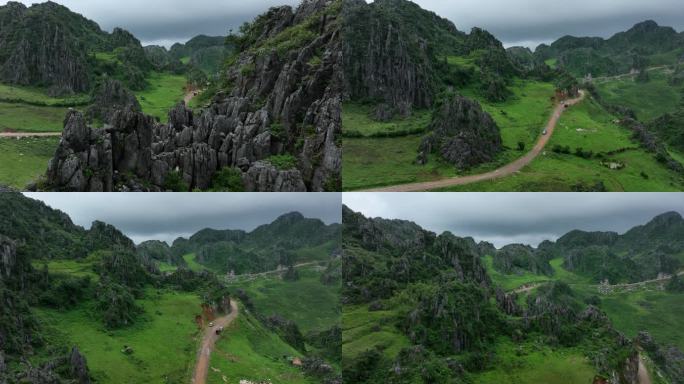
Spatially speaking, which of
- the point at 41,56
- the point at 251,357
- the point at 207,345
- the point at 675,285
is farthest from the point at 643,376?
the point at 675,285

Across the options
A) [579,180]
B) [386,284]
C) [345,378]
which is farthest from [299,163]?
[579,180]

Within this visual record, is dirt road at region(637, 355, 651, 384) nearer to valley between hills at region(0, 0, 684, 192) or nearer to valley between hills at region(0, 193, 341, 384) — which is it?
valley between hills at region(0, 0, 684, 192)

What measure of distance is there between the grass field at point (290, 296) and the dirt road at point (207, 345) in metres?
5.12

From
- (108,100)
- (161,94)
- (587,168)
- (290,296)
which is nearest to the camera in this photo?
(108,100)

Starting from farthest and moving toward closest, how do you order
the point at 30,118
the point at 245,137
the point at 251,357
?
the point at 251,357 < the point at 30,118 < the point at 245,137

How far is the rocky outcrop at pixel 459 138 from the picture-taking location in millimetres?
22062

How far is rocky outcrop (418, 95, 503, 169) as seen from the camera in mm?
22062

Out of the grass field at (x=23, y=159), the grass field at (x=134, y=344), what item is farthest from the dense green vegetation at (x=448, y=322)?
the grass field at (x=23, y=159)

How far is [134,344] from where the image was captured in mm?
27938

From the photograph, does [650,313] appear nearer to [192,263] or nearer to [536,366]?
[536,366]

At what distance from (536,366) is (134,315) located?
80.8 feet

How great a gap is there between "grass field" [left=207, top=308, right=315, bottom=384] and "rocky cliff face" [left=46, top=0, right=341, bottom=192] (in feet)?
30.6

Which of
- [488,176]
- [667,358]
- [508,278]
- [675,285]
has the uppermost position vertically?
[488,176]

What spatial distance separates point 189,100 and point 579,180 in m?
19.1
